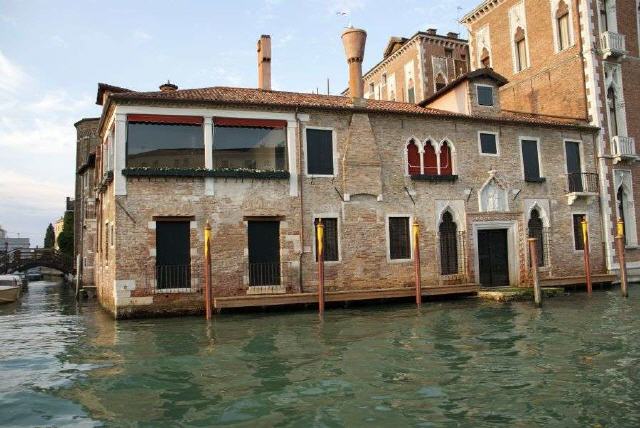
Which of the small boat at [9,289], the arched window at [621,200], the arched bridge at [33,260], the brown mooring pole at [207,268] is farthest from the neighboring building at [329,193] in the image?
the arched bridge at [33,260]

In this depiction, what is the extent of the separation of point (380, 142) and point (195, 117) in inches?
218

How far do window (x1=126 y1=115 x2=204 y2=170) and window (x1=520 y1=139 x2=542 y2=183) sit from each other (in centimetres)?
1086

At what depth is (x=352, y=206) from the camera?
15.6 metres

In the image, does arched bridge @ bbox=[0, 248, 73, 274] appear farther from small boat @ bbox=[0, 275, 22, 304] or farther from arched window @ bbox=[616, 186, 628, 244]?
arched window @ bbox=[616, 186, 628, 244]

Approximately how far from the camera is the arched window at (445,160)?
1695cm

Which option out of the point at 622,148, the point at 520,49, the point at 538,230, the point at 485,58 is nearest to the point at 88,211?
the point at 538,230

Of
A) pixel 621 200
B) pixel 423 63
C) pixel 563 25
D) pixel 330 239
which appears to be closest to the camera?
pixel 330 239

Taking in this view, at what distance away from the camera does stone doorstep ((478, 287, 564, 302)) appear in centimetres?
1519

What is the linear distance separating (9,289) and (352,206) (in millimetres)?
14674

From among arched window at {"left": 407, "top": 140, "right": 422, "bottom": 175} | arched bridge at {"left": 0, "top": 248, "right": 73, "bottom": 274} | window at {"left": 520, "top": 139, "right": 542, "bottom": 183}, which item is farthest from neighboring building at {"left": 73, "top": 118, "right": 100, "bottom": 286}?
window at {"left": 520, "top": 139, "right": 542, "bottom": 183}

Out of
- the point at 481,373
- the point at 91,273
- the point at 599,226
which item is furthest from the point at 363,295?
the point at 91,273

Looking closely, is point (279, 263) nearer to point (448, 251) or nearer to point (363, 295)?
point (363, 295)

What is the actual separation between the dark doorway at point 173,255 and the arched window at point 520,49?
1638cm

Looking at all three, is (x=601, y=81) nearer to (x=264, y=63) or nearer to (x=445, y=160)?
(x=445, y=160)
